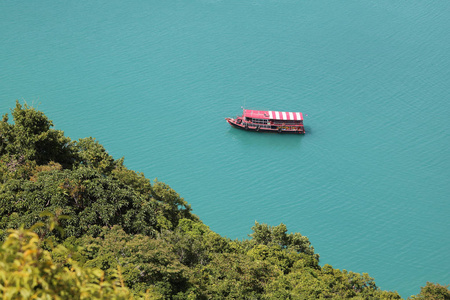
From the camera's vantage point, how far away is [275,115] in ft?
141

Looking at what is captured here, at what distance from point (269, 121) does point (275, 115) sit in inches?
28.6

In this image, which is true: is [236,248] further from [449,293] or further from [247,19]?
[247,19]

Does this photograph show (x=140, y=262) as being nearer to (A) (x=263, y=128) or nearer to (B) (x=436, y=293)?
(B) (x=436, y=293)

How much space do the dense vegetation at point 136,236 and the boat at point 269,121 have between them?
15188mm

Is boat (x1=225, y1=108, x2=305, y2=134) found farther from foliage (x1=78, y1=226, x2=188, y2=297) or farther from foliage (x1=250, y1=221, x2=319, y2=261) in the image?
foliage (x1=78, y1=226, x2=188, y2=297)

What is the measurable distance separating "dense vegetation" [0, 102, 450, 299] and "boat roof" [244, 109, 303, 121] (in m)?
15.7

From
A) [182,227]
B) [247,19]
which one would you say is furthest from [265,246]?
[247,19]

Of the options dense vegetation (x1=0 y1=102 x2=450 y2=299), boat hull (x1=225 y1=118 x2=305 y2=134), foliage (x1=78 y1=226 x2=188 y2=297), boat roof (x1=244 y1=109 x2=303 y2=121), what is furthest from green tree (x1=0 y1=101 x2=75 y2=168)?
boat roof (x1=244 y1=109 x2=303 y2=121)

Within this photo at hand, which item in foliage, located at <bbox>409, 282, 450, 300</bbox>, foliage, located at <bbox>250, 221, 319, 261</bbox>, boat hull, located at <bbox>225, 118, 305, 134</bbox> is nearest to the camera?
foliage, located at <bbox>409, 282, 450, 300</bbox>

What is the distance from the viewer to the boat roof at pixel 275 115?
140ft

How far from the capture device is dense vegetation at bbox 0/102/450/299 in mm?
18641

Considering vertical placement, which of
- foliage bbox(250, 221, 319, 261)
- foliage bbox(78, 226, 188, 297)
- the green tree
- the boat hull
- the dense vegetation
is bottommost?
foliage bbox(78, 226, 188, 297)

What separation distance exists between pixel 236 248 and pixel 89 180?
8617 mm

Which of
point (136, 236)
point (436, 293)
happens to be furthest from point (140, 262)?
point (436, 293)
